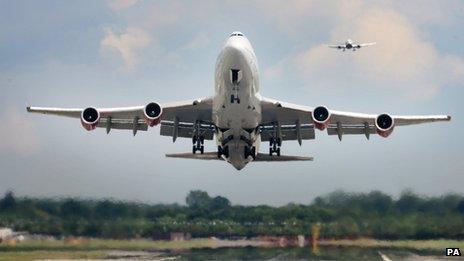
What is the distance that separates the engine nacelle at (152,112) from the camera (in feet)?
111

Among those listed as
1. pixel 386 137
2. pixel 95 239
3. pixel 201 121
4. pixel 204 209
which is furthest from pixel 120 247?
pixel 386 137

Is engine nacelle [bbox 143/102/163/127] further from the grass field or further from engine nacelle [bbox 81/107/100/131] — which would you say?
the grass field

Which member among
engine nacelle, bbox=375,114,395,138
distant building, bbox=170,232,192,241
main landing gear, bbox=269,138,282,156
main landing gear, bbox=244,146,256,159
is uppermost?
engine nacelle, bbox=375,114,395,138

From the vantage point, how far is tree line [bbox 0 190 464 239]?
33.8m

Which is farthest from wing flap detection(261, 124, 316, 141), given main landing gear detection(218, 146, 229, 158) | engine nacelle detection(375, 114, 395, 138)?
engine nacelle detection(375, 114, 395, 138)

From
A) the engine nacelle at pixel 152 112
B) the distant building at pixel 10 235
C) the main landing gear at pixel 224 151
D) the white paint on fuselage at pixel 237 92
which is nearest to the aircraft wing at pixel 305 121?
the white paint on fuselage at pixel 237 92

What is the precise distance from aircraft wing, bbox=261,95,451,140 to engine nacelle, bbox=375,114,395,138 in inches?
8.0

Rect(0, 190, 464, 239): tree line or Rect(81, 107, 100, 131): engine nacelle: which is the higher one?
Rect(81, 107, 100, 131): engine nacelle

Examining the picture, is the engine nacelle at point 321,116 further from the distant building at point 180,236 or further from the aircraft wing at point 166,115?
the distant building at point 180,236

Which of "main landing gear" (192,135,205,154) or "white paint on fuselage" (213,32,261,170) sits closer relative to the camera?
"white paint on fuselage" (213,32,261,170)

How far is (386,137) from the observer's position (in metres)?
35.2

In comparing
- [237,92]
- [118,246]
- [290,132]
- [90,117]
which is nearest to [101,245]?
[118,246]

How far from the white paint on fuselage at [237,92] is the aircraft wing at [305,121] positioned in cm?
135

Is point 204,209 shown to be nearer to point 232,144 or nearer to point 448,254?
point 232,144
